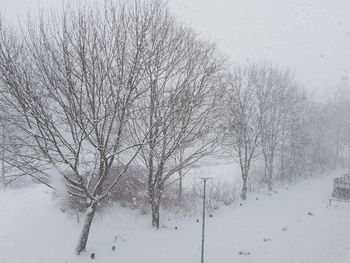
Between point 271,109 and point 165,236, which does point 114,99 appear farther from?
point 271,109

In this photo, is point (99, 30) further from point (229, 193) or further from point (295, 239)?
point (229, 193)

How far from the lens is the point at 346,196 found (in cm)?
2752

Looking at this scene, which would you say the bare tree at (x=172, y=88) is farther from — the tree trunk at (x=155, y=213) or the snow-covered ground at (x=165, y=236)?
the snow-covered ground at (x=165, y=236)

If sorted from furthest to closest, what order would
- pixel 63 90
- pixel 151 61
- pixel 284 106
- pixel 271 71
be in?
pixel 284 106, pixel 271 71, pixel 151 61, pixel 63 90

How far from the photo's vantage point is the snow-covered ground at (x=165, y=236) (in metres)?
13.9

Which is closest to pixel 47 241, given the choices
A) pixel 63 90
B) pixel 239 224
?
pixel 63 90

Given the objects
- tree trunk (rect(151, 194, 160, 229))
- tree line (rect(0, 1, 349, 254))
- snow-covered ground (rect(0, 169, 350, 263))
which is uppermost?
tree line (rect(0, 1, 349, 254))

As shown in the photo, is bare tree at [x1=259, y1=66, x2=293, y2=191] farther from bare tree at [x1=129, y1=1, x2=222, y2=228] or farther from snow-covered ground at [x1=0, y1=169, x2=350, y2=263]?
bare tree at [x1=129, y1=1, x2=222, y2=228]

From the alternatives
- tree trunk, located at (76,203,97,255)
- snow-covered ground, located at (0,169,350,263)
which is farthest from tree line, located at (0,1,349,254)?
snow-covered ground, located at (0,169,350,263)

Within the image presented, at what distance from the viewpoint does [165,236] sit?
16859mm

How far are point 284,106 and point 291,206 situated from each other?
14.9m

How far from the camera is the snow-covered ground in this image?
1389 cm

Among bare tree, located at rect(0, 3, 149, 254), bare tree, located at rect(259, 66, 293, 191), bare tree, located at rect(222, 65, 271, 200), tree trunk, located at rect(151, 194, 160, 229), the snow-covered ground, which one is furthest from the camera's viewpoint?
bare tree, located at rect(259, 66, 293, 191)

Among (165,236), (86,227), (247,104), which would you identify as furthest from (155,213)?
(247,104)
